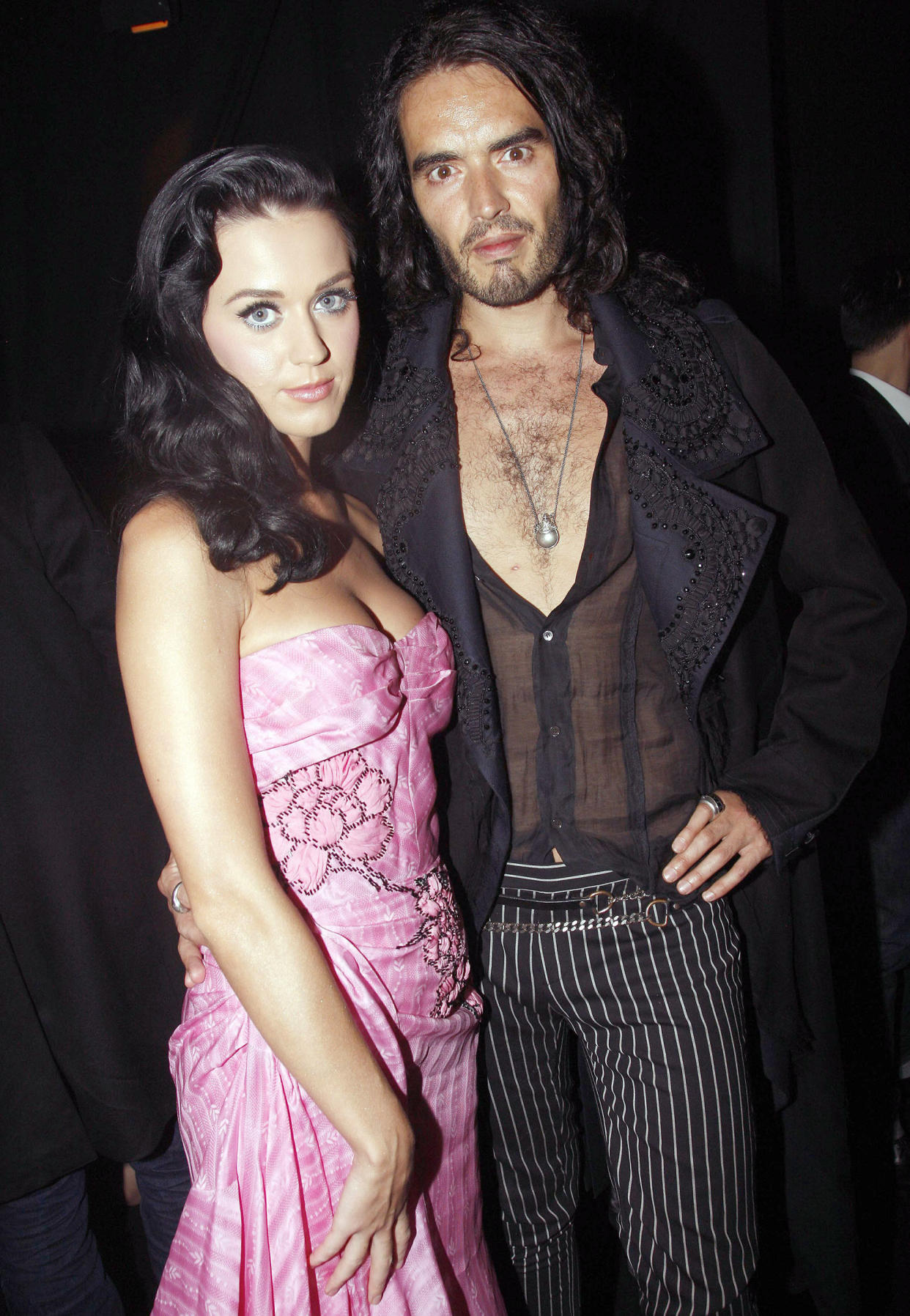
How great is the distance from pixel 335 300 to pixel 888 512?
1694 millimetres

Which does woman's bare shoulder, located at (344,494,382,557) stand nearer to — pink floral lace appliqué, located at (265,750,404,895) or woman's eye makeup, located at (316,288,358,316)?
woman's eye makeup, located at (316,288,358,316)

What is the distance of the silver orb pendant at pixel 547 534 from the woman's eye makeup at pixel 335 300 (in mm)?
458

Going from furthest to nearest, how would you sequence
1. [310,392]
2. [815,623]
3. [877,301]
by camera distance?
[877,301]
[815,623]
[310,392]

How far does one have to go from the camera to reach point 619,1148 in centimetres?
154

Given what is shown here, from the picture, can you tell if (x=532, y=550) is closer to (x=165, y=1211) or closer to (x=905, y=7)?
(x=165, y=1211)

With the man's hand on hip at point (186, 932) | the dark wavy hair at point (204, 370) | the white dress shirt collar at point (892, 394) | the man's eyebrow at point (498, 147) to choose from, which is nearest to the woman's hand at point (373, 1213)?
the man's hand on hip at point (186, 932)

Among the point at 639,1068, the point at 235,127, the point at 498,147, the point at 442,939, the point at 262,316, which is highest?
the point at 235,127

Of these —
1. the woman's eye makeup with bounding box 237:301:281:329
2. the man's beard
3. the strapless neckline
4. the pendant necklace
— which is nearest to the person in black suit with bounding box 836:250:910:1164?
the pendant necklace

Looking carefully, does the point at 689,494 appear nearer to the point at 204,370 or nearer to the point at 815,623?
the point at 815,623

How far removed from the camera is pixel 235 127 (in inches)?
98.4

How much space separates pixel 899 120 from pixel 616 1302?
3871mm

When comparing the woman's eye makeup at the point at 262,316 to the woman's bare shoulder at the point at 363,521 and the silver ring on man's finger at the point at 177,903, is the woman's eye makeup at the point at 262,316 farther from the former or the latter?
the silver ring on man's finger at the point at 177,903

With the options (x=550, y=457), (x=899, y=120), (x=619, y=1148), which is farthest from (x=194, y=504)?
(x=899, y=120)

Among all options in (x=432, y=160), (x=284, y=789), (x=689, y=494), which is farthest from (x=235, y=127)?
(x=284, y=789)
